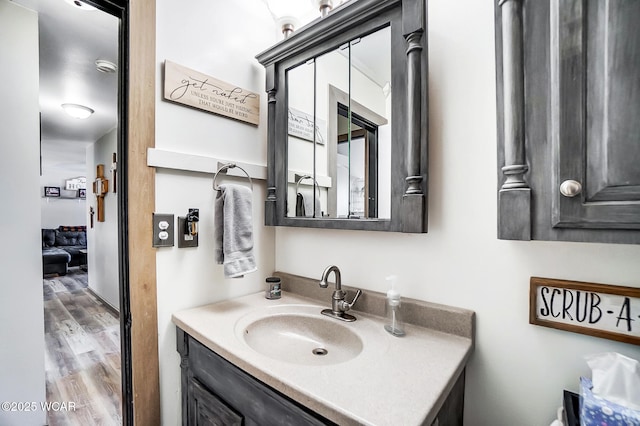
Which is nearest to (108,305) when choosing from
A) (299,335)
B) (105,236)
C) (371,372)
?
(105,236)

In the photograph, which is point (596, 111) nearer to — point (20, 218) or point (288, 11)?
point (288, 11)

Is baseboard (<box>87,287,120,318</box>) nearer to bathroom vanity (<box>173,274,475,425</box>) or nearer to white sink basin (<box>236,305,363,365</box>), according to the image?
bathroom vanity (<box>173,274,475,425</box>)

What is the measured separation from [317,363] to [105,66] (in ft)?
9.05

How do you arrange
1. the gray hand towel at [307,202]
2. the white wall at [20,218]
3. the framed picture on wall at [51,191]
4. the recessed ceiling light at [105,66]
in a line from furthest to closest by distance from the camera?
the framed picture on wall at [51,191] < the recessed ceiling light at [105,66] < the white wall at [20,218] < the gray hand towel at [307,202]

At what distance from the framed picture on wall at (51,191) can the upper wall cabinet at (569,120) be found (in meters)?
8.53

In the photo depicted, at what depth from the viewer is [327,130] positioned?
3.98 feet

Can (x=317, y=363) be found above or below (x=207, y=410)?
above

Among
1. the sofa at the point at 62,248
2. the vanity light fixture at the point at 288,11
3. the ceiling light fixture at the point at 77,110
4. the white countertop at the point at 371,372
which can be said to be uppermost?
the ceiling light fixture at the point at 77,110

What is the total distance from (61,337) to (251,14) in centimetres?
343

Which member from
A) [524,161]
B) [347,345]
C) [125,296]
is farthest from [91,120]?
[524,161]

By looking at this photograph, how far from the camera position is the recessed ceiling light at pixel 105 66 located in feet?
7.16

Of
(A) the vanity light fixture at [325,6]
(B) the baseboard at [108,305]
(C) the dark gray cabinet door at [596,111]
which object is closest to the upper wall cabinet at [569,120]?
(C) the dark gray cabinet door at [596,111]

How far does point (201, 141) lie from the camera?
45.1 inches

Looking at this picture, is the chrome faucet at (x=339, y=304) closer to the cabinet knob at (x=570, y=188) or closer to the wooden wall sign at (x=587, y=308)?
the wooden wall sign at (x=587, y=308)
